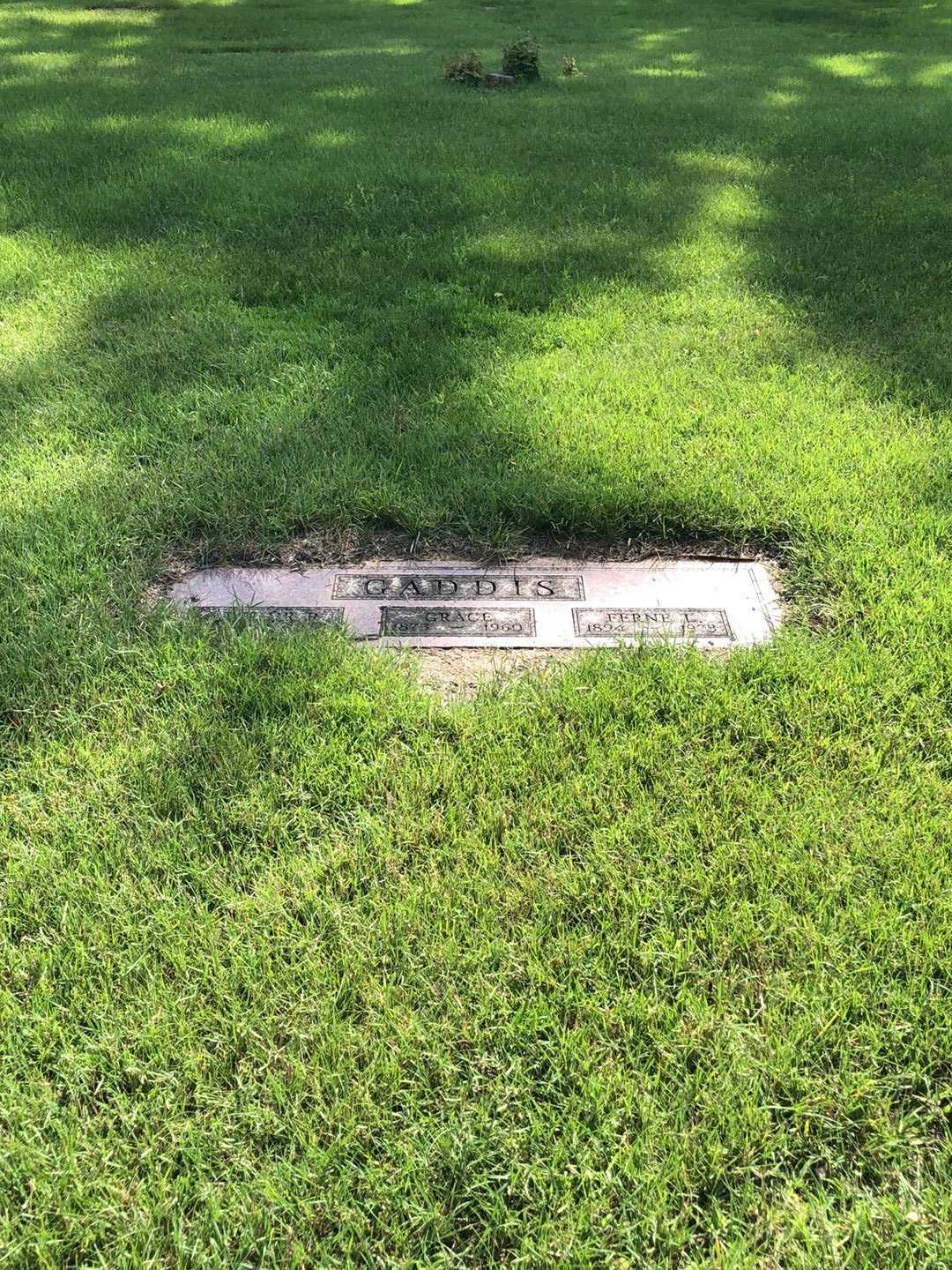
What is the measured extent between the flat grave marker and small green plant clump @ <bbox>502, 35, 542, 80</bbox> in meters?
7.59

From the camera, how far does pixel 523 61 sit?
829cm

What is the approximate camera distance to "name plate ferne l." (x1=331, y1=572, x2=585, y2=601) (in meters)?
2.41

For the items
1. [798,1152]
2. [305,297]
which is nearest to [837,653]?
[798,1152]

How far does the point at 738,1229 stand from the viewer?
4.08 feet

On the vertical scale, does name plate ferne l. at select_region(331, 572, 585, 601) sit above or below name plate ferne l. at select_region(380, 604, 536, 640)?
above

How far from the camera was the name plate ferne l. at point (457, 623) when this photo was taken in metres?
2.28

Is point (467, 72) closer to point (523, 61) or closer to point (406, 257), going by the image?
point (523, 61)

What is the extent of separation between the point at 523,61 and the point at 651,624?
7.90 metres

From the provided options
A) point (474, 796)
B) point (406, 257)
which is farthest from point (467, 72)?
point (474, 796)

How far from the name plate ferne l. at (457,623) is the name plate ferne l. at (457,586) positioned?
5cm

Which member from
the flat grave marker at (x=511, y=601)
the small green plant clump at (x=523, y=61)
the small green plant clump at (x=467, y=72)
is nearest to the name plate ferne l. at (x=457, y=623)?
the flat grave marker at (x=511, y=601)

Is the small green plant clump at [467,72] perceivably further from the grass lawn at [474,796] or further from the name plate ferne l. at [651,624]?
the name plate ferne l. at [651,624]

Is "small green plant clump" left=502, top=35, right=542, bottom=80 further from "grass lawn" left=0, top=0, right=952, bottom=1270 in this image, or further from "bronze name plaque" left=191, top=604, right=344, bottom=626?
"bronze name plaque" left=191, top=604, right=344, bottom=626

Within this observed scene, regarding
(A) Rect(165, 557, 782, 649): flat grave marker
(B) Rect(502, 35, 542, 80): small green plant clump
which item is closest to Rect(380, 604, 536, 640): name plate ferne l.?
(A) Rect(165, 557, 782, 649): flat grave marker
